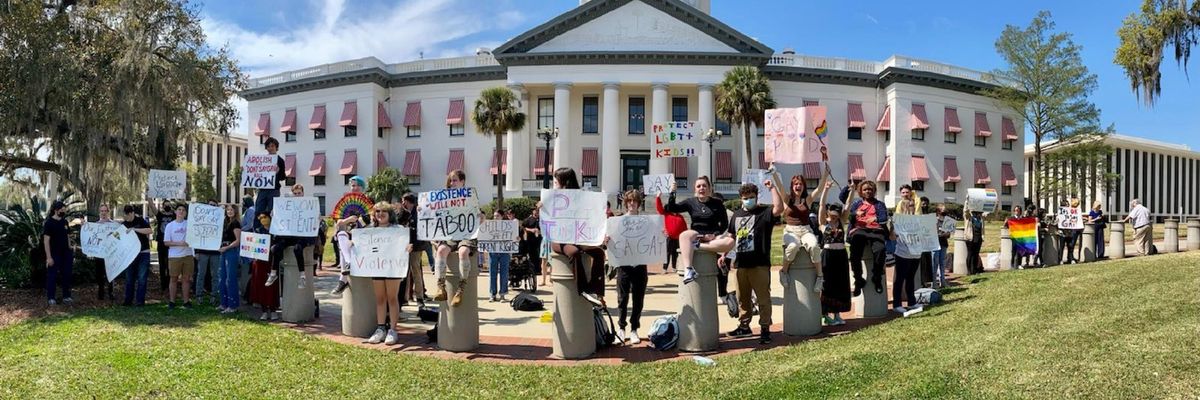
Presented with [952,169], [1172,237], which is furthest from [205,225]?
[952,169]

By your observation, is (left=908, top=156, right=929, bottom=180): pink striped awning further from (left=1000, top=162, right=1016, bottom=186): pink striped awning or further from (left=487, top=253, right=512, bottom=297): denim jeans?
(left=487, top=253, right=512, bottom=297): denim jeans

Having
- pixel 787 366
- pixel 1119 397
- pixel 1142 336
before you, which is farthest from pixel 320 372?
pixel 1142 336

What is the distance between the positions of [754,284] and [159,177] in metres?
12.8

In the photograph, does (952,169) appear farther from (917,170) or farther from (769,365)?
(769,365)

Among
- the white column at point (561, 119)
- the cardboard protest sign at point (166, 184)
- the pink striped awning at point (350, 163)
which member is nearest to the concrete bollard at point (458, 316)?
the cardboard protest sign at point (166, 184)

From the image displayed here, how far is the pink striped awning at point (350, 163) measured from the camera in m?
42.7

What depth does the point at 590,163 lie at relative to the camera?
4134 centimetres

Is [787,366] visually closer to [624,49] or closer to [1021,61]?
[624,49]

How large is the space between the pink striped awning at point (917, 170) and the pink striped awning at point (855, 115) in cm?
397

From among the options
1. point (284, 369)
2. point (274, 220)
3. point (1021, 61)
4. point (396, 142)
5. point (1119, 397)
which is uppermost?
point (1021, 61)

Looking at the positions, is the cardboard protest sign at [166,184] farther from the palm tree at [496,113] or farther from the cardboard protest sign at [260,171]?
the palm tree at [496,113]

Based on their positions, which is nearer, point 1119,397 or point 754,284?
point 1119,397

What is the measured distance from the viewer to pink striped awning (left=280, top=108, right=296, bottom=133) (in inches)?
1769

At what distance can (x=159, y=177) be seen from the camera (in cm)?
1352
